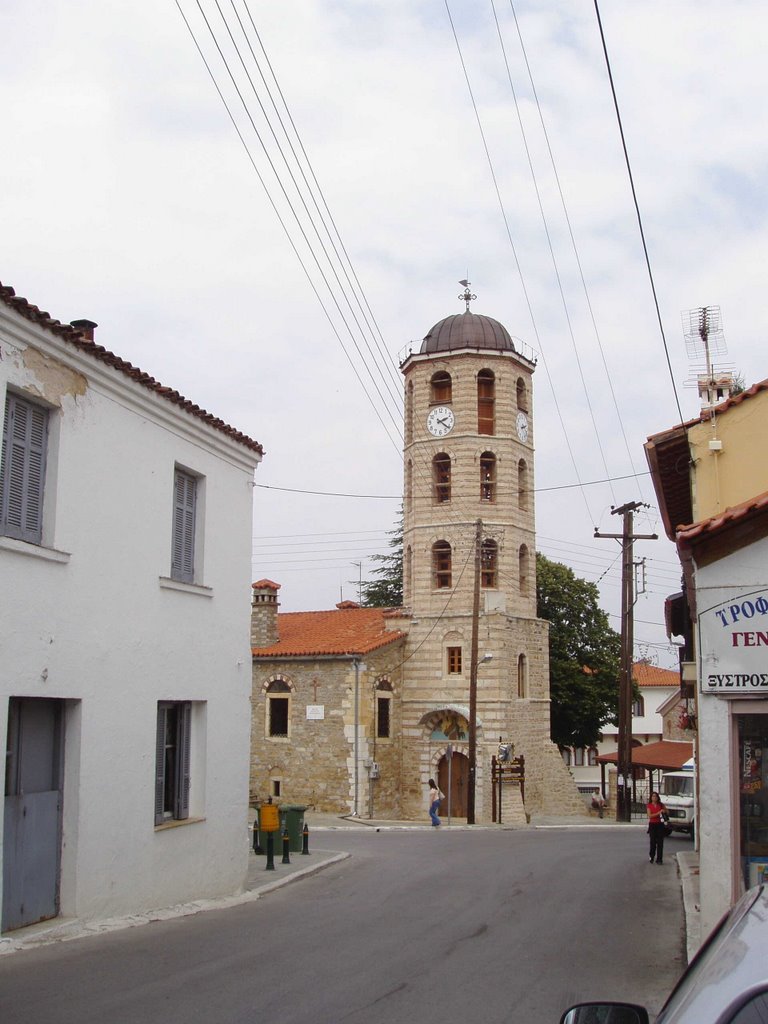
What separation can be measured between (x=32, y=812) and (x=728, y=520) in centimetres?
753

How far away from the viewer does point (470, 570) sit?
41.8 m

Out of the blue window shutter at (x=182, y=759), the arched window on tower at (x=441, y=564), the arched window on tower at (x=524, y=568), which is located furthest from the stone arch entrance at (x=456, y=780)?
the blue window shutter at (x=182, y=759)

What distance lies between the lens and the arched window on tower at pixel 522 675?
4231cm

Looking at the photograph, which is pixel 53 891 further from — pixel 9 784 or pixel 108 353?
pixel 108 353

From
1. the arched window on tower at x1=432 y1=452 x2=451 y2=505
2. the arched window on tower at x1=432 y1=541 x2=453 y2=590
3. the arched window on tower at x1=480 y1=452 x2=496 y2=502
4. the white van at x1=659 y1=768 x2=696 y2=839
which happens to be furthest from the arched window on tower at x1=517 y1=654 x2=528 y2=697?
the white van at x1=659 y1=768 x2=696 y2=839

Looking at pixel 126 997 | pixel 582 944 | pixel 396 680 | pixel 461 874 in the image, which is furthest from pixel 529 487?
pixel 126 997

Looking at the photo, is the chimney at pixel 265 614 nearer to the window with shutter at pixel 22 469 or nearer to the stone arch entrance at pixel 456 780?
the stone arch entrance at pixel 456 780

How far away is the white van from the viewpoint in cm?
3042

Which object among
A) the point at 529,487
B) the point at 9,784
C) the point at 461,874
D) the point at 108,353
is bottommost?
the point at 461,874

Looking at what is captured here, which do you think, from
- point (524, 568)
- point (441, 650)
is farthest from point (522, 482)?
point (441, 650)

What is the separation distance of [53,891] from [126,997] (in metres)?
2.95

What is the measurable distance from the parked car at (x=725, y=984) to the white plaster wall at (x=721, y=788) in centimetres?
693

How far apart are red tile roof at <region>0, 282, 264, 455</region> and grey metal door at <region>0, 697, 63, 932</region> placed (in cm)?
380

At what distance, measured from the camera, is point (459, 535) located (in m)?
42.2
